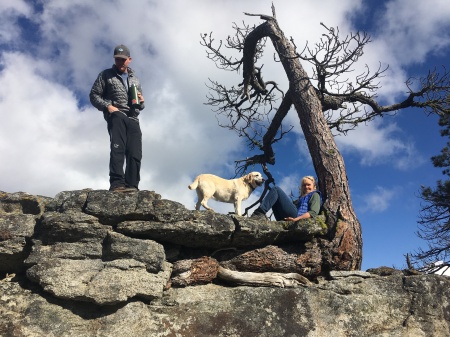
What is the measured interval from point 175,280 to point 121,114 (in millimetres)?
3327

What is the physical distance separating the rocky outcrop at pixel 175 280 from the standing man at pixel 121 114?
2.89 ft

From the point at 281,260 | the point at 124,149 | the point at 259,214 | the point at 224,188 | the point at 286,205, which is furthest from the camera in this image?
the point at 224,188

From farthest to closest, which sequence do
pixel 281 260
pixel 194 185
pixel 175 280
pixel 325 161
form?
1. pixel 194 185
2. pixel 325 161
3. pixel 281 260
4. pixel 175 280

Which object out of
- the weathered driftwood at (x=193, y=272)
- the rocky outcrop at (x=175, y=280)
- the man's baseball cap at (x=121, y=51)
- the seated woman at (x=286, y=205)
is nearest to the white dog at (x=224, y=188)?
the seated woman at (x=286, y=205)

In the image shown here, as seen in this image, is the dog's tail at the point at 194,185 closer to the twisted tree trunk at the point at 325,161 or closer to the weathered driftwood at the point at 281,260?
the weathered driftwood at the point at 281,260

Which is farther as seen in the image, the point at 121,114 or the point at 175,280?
the point at 121,114

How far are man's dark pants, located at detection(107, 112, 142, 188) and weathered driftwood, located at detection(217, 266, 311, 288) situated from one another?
2416 mm

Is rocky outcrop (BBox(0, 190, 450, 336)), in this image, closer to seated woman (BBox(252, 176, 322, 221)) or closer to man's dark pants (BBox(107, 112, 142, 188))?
seated woman (BBox(252, 176, 322, 221))

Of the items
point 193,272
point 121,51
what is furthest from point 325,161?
point 121,51

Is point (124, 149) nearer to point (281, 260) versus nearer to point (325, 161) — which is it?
point (281, 260)

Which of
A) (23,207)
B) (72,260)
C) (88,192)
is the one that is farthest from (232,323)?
(23,207)

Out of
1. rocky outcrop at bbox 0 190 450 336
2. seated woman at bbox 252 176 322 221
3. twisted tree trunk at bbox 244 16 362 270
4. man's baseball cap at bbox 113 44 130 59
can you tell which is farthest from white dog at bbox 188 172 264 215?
man's baseball cap at bbox 113 44 130 59

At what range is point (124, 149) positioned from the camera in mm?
7566

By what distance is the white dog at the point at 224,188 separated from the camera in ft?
30.1
